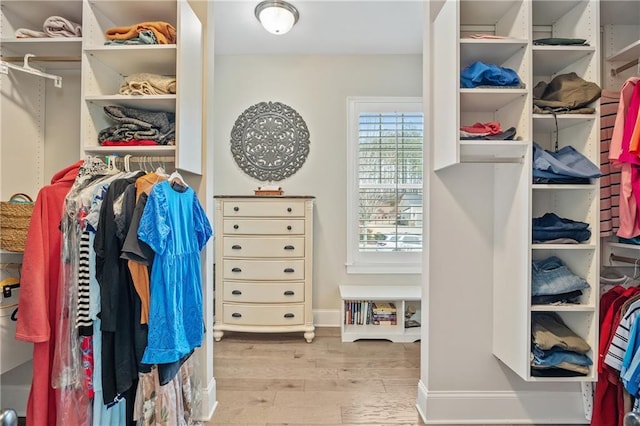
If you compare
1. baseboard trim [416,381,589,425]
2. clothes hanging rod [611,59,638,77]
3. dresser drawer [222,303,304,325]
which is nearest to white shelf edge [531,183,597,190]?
clothes hanging rod [611,59,638,77]

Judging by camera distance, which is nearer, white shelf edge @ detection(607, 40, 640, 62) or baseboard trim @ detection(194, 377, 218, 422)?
white shelf edge @ detection(607, 40, 640, 62)

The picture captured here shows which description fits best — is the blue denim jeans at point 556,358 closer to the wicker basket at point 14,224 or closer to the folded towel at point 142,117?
the folded towel at point 142,117

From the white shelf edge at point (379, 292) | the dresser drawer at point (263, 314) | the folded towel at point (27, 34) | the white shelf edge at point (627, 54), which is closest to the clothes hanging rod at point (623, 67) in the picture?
the white shelf edge at point (627, 54)

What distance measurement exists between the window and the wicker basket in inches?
100

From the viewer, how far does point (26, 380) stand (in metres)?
2.05

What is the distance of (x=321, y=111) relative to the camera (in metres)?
3.59

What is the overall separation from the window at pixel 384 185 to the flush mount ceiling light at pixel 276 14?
1.10 meters

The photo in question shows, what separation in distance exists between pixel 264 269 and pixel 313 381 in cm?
102

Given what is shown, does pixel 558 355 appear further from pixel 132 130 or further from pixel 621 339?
pixel 132 130

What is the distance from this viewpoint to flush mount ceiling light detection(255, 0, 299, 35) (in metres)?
2.58

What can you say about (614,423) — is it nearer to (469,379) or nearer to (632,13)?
(469,379)

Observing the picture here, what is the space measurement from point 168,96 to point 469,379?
2.23m

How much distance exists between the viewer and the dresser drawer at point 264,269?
305 cm

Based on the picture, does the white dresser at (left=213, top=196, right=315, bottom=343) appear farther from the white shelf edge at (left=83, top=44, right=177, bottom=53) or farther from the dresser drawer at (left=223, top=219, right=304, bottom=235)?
the white shelf edge at (left=83, top=44, right=177, bottom=53)
